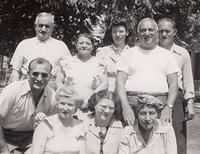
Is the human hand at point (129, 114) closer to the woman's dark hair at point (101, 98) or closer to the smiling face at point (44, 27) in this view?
the woman's dark hair at point (101, 98)

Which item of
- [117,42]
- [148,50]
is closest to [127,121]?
[148,50]

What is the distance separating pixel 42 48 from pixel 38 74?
41.6 inches

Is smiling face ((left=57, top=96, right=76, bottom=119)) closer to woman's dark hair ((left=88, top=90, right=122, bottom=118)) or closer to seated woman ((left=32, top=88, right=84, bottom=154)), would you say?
seated woman ((left=32, top=88, right=84, bottom=154))

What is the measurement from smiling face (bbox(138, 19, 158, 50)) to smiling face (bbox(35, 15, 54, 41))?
3.94ft

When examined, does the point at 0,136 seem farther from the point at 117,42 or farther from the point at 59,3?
the point at 59,3

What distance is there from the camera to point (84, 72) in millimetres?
5168

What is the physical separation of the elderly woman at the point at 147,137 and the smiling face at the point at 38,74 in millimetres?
980

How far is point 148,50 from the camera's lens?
4844 millimetres

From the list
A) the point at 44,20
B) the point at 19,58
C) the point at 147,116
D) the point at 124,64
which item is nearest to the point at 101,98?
the point at 124,64

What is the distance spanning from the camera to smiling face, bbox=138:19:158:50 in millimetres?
4707

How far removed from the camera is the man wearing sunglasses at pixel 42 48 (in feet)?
17.5

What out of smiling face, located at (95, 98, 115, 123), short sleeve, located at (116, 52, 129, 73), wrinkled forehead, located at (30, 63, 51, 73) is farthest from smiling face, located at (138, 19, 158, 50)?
wrinkled forehead, located at (30, 63, 51, 73)

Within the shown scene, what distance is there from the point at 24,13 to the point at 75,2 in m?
1.36

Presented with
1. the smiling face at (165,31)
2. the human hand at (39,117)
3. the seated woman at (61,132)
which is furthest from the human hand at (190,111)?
the human hand at (39,117)
